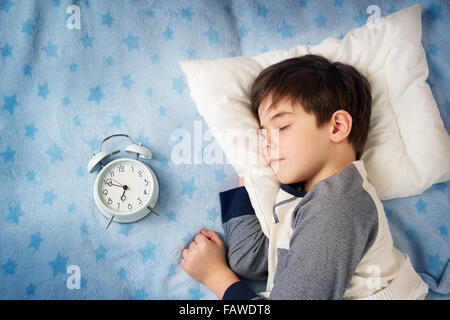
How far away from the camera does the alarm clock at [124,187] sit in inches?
39.2

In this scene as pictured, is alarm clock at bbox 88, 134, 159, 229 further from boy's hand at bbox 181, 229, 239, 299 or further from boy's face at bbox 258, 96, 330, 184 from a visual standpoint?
boy's face at bbox 258, 96, 330, 184

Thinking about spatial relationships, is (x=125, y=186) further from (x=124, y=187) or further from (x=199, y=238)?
(x=199, y=238)

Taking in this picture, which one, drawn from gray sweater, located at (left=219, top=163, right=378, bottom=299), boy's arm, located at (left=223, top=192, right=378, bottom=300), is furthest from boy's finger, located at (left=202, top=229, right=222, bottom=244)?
boy's arm, located at (left=223, top=192, right=378, bottom=300)

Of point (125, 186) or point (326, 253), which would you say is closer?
point (326, 253)

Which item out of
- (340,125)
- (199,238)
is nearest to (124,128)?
(199,238)

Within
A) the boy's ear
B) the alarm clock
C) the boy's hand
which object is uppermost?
the boy's ear

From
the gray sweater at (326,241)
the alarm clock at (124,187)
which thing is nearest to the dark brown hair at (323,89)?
the gray sweater at (326,241)

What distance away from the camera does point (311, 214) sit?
87 cm

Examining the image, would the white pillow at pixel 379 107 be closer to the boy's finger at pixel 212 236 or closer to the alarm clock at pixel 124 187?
the boy's finger at pixel 212 236

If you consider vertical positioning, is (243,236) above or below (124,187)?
below

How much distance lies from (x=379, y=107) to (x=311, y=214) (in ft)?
1.57

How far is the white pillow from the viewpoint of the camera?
3.49ft

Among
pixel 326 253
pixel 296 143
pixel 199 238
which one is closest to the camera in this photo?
pixel 326 253

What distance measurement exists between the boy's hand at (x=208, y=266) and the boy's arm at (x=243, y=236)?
0.04m
